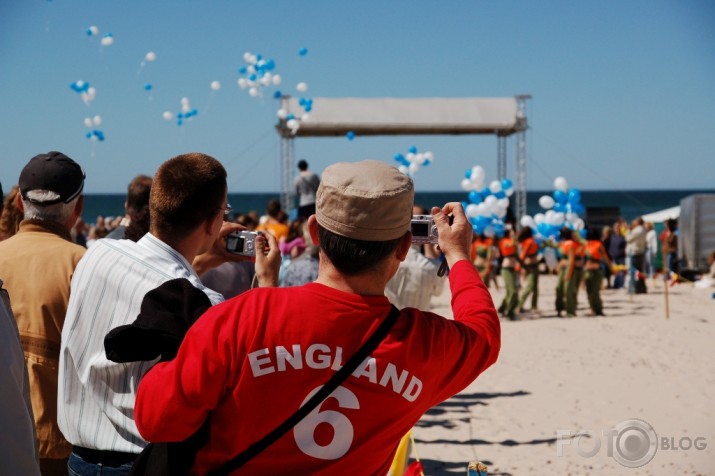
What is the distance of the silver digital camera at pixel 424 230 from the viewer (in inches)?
75.7

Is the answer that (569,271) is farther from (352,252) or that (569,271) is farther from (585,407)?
(352,252)

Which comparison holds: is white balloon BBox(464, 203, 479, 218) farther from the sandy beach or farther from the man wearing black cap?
the man wearing black cap

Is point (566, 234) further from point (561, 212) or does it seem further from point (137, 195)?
point (137, 195)

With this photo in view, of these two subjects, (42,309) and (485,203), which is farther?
(485,203)

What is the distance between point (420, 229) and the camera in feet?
6.40

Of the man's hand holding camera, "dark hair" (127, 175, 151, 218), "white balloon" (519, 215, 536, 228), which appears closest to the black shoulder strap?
the man's hand holding camera

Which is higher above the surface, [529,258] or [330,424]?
[330,424]

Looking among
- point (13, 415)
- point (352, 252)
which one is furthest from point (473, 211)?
point (13, 415)

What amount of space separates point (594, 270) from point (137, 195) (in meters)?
11.8

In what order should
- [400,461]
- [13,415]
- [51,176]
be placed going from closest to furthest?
[13,415] < [51,176] < [400,461]

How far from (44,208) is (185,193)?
1.02m

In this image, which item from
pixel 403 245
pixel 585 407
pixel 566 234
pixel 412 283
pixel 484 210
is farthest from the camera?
pixel 566 234

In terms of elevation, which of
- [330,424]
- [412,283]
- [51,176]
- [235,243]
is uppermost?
[51,176]

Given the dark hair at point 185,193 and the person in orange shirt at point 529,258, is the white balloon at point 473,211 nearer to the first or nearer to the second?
the person in orange shirt at point 529,258
